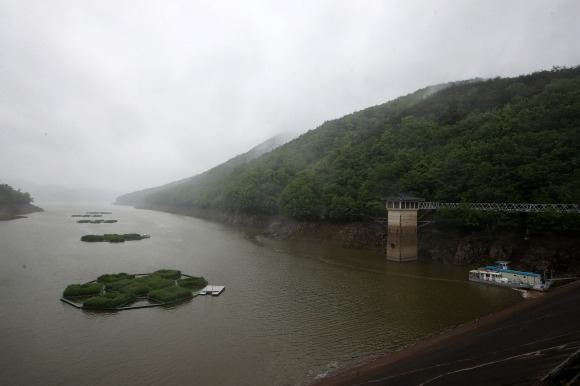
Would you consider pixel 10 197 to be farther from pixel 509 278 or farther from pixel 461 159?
pixel 509 278

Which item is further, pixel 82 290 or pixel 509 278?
pixel 509 278

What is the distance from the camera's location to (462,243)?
50531 mm

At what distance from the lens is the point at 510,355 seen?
17984mm

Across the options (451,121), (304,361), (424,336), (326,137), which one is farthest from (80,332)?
(326,137)

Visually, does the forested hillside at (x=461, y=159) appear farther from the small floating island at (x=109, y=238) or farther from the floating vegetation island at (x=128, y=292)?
the floating vegetation island at (x=128, y=292)

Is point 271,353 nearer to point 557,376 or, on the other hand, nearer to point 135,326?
point 135,326

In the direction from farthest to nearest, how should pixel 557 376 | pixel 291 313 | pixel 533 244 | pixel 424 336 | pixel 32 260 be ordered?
pixel 32 260 < pixel 533 244 < pixel 291 313 < pixel 424 336 < pixel 557 376

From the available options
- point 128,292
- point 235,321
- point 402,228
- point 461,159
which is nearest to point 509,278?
point 402,228

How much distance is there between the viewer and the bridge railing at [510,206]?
4065cm

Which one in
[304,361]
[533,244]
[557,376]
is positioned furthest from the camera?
[533,244]

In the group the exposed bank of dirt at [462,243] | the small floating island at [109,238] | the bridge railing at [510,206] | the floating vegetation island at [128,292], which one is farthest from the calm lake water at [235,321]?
the small floating island at [109,238]

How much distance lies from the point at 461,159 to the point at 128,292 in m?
57.2

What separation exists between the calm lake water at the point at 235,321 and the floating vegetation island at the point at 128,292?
3.59 feet

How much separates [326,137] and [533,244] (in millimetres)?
97298
